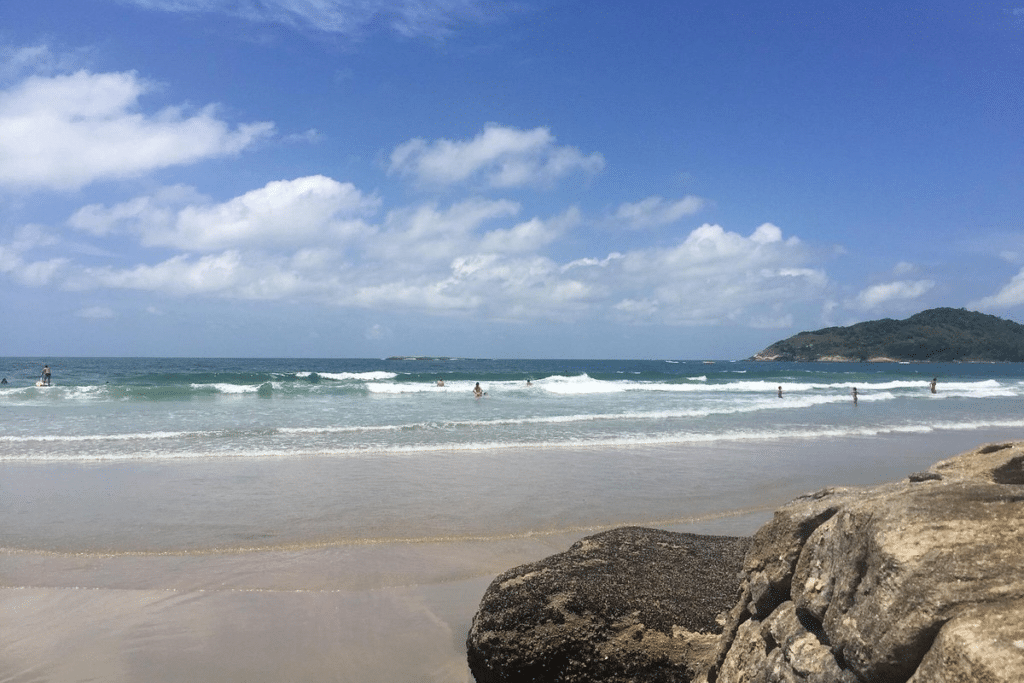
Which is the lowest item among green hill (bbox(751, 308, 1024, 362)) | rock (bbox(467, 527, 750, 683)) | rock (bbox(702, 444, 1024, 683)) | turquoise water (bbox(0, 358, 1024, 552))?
turquoise water (bbox(0, 358, 1024, 552))

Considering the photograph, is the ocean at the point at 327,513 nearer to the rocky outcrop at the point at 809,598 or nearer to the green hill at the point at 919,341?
the rocky outcrop at the point at 809,598

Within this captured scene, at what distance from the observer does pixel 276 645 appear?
224 inches

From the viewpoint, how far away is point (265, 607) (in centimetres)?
654

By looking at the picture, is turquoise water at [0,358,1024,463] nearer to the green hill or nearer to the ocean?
the ocean


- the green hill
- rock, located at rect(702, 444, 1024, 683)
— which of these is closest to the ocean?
rock, located at rect(702, 444, 1024, 683)

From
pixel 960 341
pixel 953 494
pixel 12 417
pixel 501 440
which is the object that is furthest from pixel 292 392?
pixel 960 341

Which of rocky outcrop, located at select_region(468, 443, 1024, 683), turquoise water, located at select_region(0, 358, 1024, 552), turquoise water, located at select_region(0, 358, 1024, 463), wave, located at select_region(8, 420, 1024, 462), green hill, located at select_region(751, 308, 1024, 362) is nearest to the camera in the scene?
rocky outcrop, located at select_region(468, 443, 1024, 683)

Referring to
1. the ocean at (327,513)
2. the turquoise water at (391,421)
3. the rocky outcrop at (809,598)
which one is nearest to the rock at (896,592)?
the rocky outcrop at (809,598)

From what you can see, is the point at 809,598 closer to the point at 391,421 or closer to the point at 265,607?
the point at 265,607

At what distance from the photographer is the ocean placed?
5.75 meters

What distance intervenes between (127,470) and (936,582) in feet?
51.1

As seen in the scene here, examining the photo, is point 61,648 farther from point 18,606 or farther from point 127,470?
point 127,470

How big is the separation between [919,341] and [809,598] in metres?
164

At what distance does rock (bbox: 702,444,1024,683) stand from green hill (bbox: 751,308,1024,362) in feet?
519
